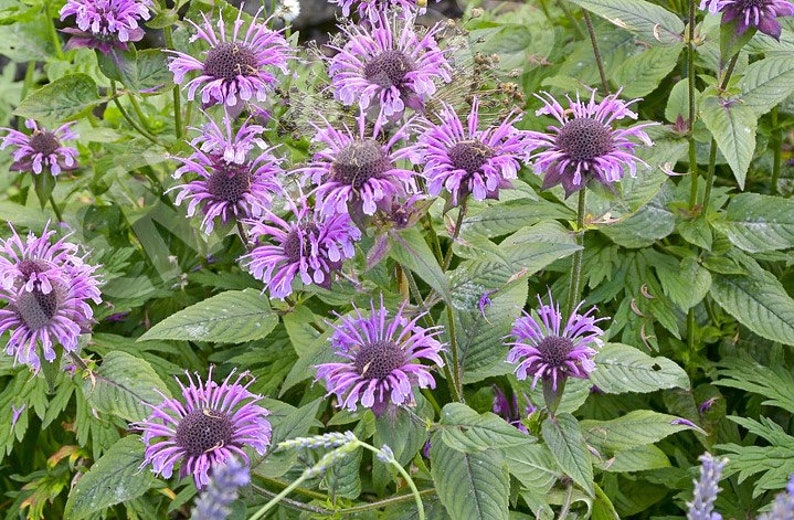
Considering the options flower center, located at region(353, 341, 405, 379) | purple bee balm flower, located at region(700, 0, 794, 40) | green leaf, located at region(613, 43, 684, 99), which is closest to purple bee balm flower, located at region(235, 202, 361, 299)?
flower center, located at region(353, 341, 405, 379)

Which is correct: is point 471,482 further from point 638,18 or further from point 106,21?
point 106,21

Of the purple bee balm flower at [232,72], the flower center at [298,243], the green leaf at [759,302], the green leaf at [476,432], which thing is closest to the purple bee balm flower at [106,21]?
the purple bee balm flower at [232,72]

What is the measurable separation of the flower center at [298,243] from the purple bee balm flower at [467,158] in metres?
0.19

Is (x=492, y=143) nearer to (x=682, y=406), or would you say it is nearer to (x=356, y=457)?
(x=356, y=457)

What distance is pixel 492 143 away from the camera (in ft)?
4.80

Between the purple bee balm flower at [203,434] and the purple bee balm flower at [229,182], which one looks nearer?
the purple bee balm flower at [203,434]

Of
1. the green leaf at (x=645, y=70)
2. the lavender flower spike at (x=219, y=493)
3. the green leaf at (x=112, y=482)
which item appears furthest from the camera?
the green leaf at (x=645, y=70)

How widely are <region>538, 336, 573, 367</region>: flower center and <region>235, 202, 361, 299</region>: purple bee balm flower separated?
0.33 metres

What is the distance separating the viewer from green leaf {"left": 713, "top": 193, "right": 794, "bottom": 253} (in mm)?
2023

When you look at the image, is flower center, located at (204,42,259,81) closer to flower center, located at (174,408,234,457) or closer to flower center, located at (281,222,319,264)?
flower center, located at (281,222,319,264)

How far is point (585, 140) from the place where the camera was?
1.49 m

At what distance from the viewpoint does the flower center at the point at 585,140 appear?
1481mm

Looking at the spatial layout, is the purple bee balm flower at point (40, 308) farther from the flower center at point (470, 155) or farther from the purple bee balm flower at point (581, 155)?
the purple bee balm flower at point (581, 155)

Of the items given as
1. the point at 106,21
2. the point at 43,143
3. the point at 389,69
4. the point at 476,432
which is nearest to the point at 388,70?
the point at 389,69
